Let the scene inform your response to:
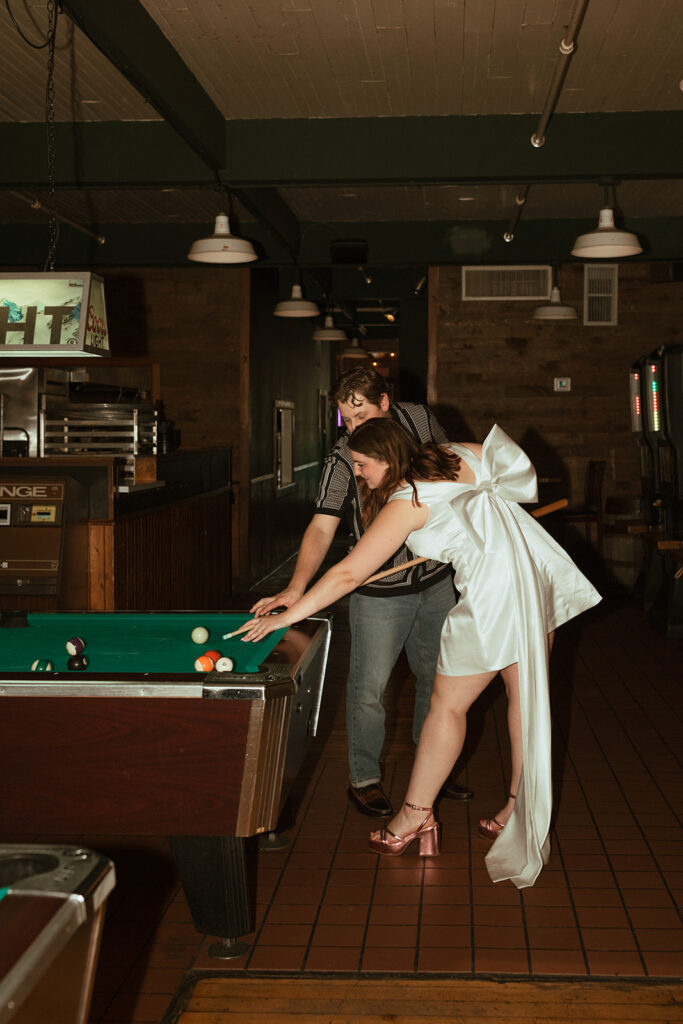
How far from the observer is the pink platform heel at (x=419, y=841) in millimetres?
3584

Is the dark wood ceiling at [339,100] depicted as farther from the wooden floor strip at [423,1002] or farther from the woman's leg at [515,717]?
the wooden floor strip at [423,1002]

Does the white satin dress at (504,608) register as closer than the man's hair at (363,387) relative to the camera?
Yes

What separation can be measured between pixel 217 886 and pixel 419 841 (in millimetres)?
1018

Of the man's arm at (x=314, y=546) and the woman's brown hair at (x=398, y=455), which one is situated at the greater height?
the woman's brown hair at (x=398, y=455)

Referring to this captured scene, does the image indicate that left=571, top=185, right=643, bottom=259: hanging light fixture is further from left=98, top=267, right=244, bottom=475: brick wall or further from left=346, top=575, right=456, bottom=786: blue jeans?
left=98, top=267, right=244, bottom=475: brick wall

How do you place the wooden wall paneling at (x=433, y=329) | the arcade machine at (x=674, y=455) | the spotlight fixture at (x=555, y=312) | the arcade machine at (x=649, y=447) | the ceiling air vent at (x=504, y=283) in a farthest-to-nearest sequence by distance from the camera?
1. the wooden wall paneling at (x=433, y=329)
2. the ceiling air vent at (x=504, y=283)
3. the spotlight fixture at (x=555, y=312)
4. the arcade machine at (x=649, y=447)
5. the arcade machine at (x=674, y=455)

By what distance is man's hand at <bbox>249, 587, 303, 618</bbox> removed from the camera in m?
3.43

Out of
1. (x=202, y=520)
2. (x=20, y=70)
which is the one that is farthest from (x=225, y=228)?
(x=202, y=520)

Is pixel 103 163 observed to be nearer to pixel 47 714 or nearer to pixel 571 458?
pixel 47 714

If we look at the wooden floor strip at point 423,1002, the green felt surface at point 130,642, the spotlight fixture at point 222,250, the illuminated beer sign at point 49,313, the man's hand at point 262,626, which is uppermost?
the spotlight fixture at point 222,250

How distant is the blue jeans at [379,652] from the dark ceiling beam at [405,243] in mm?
6078

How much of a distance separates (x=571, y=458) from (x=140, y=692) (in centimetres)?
854

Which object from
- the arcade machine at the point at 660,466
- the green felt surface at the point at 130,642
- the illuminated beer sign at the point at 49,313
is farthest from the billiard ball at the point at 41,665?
the arcade machine at the point at 660,466

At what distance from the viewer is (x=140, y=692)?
2.55 metres
